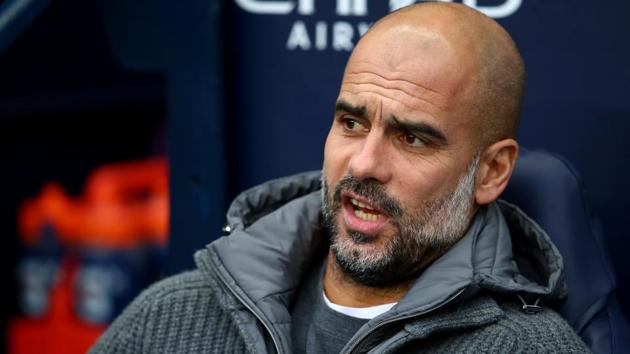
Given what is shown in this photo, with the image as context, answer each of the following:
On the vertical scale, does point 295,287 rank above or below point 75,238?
above

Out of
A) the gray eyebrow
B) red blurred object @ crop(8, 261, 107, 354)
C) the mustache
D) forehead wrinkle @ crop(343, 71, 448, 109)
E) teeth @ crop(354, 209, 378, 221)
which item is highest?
forehead wrinkle @ crop(343, 71, 448, 109)

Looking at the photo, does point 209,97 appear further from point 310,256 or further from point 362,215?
point 362,215

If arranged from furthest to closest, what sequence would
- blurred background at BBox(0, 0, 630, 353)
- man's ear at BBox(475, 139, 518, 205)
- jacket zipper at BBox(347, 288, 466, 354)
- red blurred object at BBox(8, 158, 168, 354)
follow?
red blurred object at BBox(8, 158, 168, 354), blurred background at BBox(0, 0, 630, 353), man's ear at BBox(475, 139, 518, 205), jacket zipper at BBox(347, 288, 466, 354)

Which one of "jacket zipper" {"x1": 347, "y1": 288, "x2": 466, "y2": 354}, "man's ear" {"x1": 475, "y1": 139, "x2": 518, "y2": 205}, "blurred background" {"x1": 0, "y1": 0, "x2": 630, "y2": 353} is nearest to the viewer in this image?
"jacket zipper" {"x1": 347, "y1": 288, "x2": 466, "y2": 354}

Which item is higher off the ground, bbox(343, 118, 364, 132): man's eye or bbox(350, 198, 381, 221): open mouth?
bbox(343, 118, 364, 132): man's eye

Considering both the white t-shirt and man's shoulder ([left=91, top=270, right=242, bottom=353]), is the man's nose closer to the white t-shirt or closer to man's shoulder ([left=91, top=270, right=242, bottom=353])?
the white t-shirt

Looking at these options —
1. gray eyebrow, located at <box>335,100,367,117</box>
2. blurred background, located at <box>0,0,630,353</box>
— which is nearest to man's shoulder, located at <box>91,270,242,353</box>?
gray eyebrow, located at <box>335,100,367,117</box>

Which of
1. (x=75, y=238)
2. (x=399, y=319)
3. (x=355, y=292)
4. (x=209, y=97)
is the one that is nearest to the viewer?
(x=399, y=319)

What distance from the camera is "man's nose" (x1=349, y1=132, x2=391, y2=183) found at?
6.44 feet

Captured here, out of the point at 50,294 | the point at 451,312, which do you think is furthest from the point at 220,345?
the point at 50,294

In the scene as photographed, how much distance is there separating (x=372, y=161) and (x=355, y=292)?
30cm

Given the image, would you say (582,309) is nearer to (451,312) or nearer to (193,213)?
(451,312)

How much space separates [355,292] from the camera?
6.92 ft

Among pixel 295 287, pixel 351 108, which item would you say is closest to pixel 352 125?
pixel 351 108
